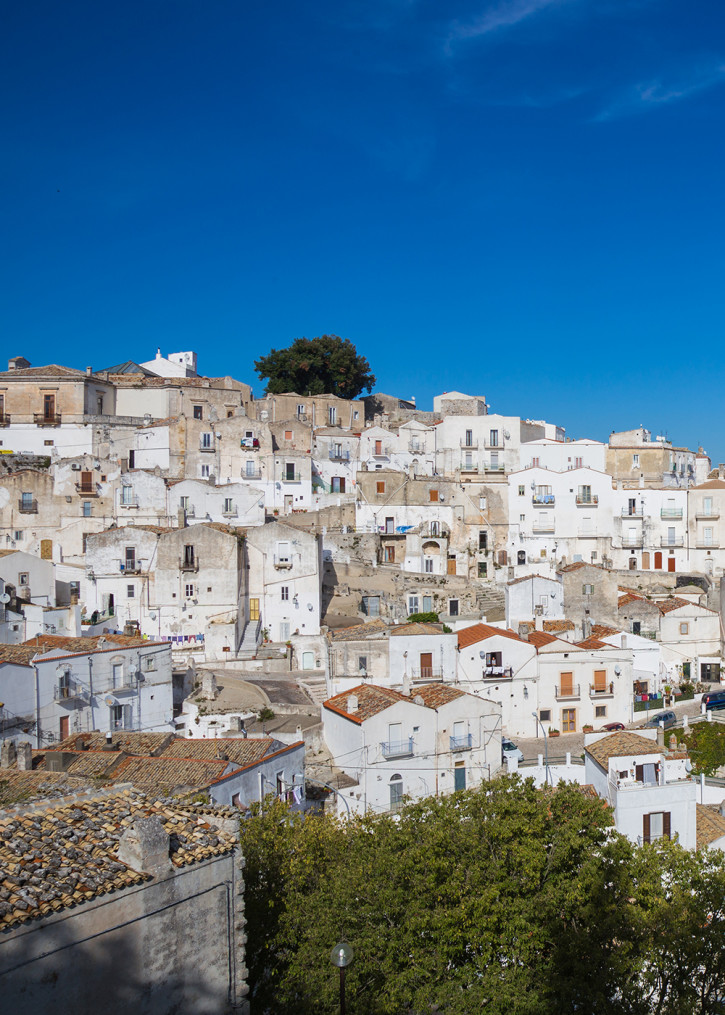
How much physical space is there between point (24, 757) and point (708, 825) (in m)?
15.7

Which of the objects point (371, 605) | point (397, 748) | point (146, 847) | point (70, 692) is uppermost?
point (146, 847)

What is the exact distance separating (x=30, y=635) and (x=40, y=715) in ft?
33.0

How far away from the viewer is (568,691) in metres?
36.0

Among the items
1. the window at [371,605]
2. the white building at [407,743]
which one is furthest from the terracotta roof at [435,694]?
the window at [371,605]

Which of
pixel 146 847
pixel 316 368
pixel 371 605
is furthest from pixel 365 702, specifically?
pixel 316 368

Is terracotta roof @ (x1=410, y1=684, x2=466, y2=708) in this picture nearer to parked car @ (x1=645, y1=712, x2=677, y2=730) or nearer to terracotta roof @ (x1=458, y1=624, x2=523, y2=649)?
terracotta roof @ (x1=458, y1=624, x2=523, y2=649)

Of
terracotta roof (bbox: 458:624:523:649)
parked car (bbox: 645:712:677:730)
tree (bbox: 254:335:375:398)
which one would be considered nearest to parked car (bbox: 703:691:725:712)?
parked car (bbox: 645:712:677:730)

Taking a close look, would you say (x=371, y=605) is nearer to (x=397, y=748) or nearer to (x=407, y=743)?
(x=407, y=743)

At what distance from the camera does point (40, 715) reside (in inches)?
1038

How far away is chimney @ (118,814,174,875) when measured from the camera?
10203 mm

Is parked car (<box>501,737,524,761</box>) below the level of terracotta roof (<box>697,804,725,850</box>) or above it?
below

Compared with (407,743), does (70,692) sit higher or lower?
higher

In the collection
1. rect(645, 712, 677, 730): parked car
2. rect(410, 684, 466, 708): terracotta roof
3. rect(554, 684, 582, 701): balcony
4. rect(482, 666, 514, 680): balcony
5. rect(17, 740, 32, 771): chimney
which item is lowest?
rect(645, 712, 677, 730): parked car

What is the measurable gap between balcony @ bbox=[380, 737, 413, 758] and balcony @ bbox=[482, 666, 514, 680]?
29.0 ft
